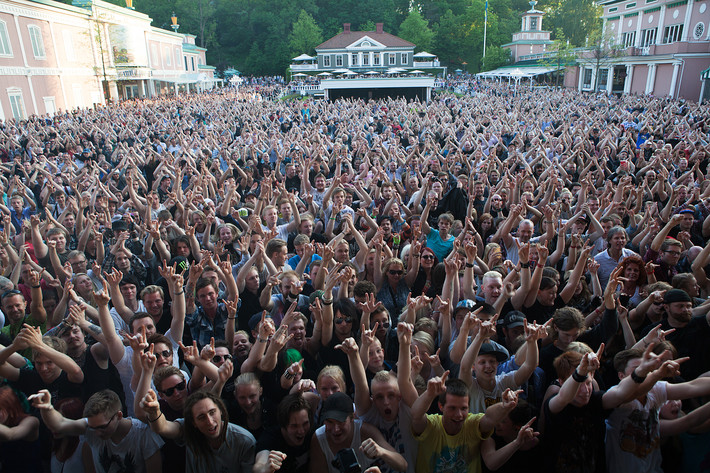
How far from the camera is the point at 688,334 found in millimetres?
3402

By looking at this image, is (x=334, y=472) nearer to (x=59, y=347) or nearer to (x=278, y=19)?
(x=59, y=347)

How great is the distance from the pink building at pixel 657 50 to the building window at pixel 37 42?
125 feet

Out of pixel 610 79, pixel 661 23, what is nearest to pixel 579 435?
pixel 661 23

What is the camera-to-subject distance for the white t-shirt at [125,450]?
2828 mm

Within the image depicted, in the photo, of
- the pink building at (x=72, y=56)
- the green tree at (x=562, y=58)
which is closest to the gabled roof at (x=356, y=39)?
the green tree at (x=562, y=58)

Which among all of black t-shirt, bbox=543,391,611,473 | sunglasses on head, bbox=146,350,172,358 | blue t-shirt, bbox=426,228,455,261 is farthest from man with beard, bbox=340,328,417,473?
blue t-shirt, bbox=426,228,455,261

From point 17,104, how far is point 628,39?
45.8 meters

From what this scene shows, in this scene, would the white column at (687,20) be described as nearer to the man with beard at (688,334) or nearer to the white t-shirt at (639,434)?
the man with beard at (688,334)

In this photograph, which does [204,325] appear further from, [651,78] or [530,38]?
[530,38]

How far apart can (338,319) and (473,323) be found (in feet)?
3.79

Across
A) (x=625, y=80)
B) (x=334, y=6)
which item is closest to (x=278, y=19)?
(x=334, y=6)

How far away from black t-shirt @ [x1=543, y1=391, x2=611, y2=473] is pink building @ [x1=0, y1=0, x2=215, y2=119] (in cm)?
2972

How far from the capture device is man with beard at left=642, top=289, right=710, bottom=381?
131 inches

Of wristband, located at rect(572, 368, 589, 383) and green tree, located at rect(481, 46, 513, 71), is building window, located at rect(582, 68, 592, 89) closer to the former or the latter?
green tree, located at rect(481, 46, 513, 71)
